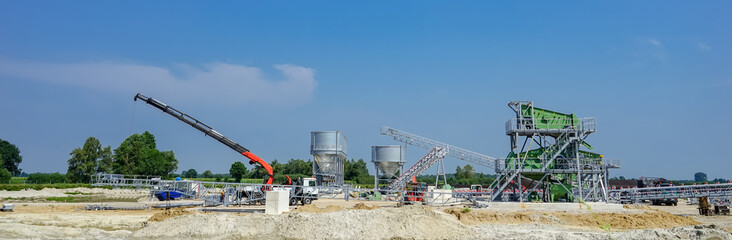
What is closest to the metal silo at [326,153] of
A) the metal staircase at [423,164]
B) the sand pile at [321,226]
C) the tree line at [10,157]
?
the metal staircase at [423,164]

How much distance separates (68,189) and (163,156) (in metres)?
22.0

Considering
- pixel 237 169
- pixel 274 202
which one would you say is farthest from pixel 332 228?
pixel 237 169

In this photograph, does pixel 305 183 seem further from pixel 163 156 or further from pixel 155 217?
pixel 163 156

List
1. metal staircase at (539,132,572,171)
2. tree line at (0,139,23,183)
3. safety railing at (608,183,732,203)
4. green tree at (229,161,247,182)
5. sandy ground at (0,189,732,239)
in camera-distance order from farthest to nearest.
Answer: tree line at (0,139,23,183)
green tree at (229,161,247,182)
safety railing at (608,183,732,203)
metal staircase at (539,132,572,171)
sandy ground at (0,189,732,239)

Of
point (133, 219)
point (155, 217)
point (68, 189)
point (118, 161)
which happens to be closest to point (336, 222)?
point (155, 217)

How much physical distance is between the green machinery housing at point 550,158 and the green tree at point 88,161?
208 feet

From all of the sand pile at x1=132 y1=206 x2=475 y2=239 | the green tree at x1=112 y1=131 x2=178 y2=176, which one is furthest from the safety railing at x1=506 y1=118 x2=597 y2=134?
the green tree at x1=112 y1=131 x2=178 y2=176

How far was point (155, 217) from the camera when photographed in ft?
74.9

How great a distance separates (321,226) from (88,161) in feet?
216

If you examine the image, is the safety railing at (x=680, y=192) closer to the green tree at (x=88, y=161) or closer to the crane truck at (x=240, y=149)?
the crane truck at (x=240, y=149)

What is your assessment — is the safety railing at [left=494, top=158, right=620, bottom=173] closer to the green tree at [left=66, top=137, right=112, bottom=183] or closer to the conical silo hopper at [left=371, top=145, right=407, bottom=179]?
the conical silo hopper at [left=371, top=145, right=407, bottom=179]

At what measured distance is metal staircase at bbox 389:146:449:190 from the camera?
43.2 meters

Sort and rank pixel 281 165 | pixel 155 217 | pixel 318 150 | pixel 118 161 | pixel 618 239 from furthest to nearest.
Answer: pixel 281 165, pixel 118 161, pixel 318 150, pixel 155 217, pixel 618 239

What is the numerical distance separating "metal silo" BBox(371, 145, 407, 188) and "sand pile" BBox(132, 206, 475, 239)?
33105 mm
